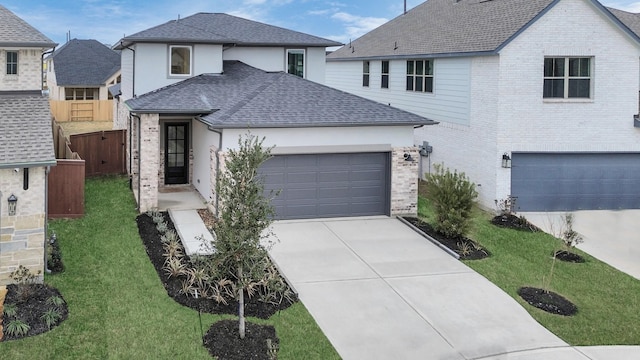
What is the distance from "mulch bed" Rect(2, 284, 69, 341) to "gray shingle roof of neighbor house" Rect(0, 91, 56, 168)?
2.45m

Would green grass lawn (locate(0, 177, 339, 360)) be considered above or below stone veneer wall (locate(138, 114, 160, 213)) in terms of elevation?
below

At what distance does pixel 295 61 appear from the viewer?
83.0 feet

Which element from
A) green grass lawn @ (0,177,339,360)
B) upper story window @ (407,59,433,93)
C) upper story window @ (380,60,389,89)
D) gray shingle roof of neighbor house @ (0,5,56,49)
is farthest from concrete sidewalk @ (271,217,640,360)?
upper story window @ (380,60,389,89)

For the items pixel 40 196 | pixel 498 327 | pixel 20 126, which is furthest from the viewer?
pixel 20 126

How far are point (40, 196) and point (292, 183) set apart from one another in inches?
292

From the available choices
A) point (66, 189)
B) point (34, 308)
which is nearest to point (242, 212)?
point (34, 308)

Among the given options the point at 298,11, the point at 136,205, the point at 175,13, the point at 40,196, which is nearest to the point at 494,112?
the point at 136,205

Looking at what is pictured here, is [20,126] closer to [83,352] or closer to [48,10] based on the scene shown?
[83,352]

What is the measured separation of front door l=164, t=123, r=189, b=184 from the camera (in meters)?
21.6

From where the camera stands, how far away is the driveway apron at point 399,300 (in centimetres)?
959

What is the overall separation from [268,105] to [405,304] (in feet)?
28.7

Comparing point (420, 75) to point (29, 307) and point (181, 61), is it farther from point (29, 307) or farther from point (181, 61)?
point (29, 307)

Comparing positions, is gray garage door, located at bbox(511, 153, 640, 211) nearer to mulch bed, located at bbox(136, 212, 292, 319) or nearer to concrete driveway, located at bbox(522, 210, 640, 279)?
concrete driveway, located at bbox(522, 210, 640, 279)

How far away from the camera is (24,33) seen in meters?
16.4
